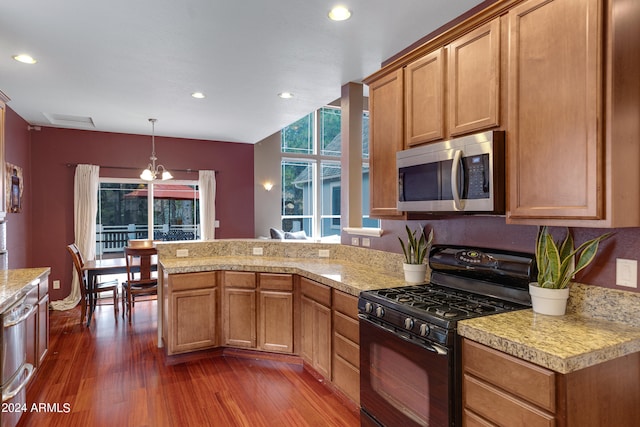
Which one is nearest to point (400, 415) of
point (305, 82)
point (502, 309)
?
point (502, 309)

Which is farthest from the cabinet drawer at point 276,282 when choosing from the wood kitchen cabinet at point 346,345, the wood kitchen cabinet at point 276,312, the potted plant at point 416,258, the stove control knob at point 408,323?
the stove control knob at point 408,323

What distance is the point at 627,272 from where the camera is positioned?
1.64m

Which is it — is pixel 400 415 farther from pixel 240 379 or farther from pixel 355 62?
pixel 355 62

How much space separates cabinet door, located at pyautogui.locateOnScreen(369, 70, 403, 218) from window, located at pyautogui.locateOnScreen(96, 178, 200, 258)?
15.5 feet

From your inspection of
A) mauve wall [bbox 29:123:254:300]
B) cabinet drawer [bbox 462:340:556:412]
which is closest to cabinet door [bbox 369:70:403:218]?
cabinet drawer [bbox 462:340:556:412]

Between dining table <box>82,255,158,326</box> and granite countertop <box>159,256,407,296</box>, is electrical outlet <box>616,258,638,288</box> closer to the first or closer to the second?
granite countertop <box>159,256,407,296</box>

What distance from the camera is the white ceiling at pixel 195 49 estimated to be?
2.37m

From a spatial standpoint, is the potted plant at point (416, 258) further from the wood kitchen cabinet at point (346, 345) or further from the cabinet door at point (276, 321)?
the cabinet door at point (276, 321)

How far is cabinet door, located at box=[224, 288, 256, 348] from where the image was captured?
11.0 ft

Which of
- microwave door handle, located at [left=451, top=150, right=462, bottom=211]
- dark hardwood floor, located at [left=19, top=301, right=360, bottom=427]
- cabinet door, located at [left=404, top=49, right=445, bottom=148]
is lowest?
dark hardwood floor, located at [left=19, top=301, right=360, bottom=427]

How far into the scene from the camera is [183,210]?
677 centimetres

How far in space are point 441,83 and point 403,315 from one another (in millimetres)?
1360

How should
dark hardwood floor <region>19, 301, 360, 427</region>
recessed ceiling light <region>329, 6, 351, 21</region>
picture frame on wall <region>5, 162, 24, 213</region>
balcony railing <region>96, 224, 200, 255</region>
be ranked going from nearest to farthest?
recessed ceiling light <region>329, 6, 351, 21</region>, dark hardwood floor <region>19, 301, 360, 427</region>, picture frame on wall <region>5, 162, 24, 213</region>, balcony railing <region>96, 224, 200, 255</region>

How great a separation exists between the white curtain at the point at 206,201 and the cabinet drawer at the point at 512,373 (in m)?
5.73
